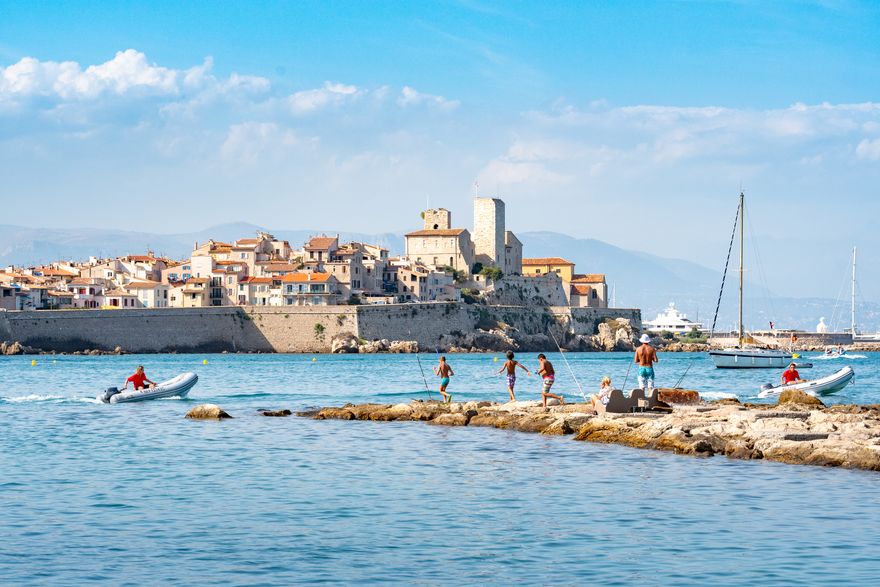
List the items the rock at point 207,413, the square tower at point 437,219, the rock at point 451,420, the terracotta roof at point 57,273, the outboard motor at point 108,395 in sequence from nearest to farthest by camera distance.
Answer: the rock at point 451,420 → the rock at point 207,413 → the outboard motor at point 108,395 → the terracotta roof at point 57,273 → the square tower at point 437,219

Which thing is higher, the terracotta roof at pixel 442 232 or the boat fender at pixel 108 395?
the terracotta roof at pixel 442 232

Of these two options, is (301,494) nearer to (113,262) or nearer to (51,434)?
(51,434)

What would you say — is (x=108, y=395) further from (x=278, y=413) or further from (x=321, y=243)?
(x=321, y=243)

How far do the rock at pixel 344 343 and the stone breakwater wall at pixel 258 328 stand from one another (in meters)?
0.11

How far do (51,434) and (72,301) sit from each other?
251 feet

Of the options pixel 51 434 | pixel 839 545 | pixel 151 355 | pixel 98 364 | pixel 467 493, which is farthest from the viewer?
pixel 151 355

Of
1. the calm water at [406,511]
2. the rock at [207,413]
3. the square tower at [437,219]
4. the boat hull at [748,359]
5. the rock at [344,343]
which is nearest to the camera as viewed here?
the calm water at [406,511]

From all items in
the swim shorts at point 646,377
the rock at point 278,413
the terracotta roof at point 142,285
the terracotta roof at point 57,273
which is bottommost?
the rock at point 278,413

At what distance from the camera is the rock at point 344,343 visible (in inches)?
3637

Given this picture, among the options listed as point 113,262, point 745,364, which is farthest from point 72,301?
point 745,364

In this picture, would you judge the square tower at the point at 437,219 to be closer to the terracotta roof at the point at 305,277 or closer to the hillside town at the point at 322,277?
the hillside town at the point at 322,277

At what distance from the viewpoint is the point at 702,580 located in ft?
39.3

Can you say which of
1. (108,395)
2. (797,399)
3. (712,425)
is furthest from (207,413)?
(797,399)

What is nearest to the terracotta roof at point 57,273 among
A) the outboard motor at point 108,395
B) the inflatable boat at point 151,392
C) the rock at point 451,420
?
the inflatable boat at point 151,392
